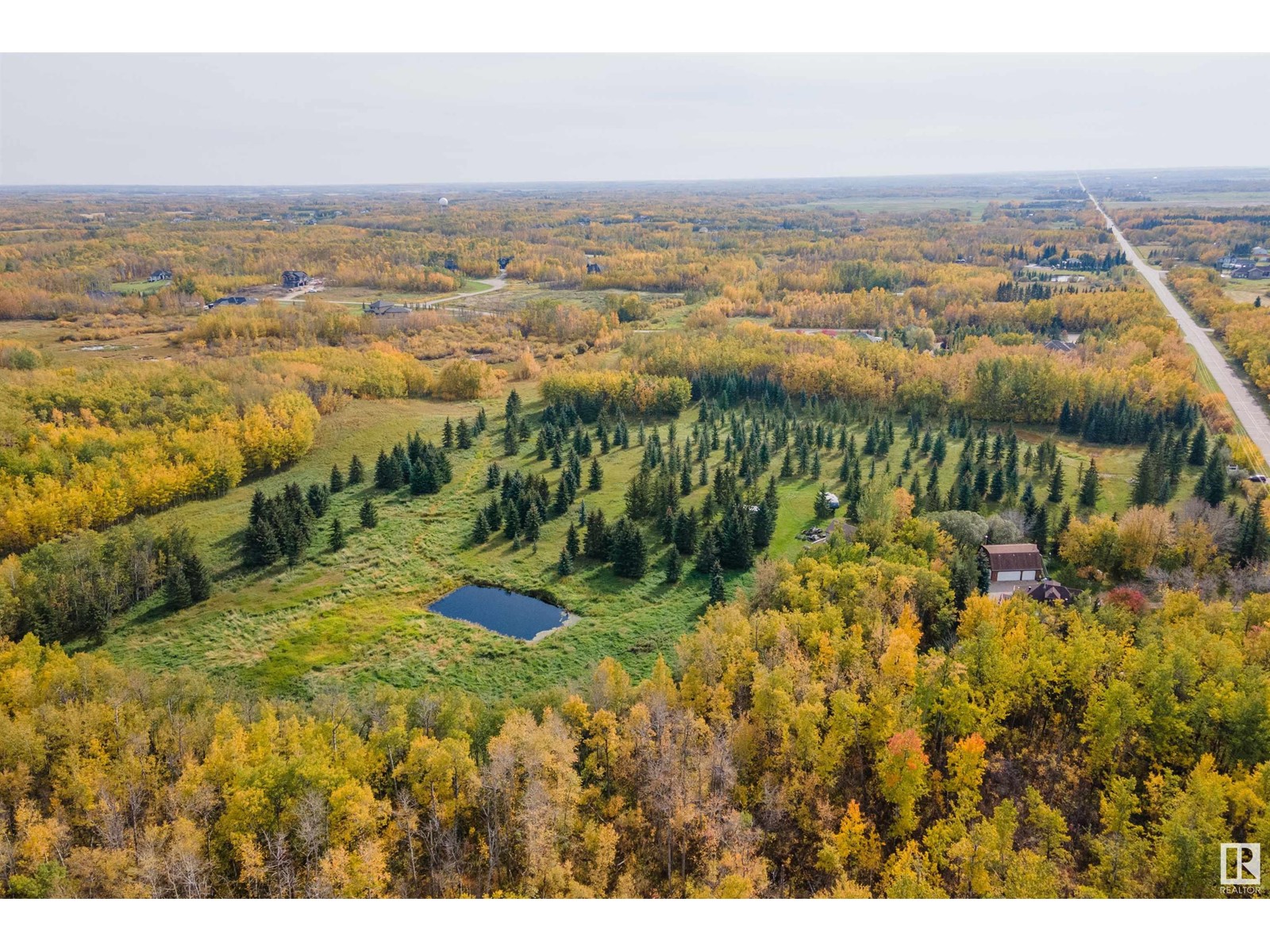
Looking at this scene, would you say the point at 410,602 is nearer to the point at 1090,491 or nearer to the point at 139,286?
the point at 1090,491

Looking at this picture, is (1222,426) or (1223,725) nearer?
(1223,725)

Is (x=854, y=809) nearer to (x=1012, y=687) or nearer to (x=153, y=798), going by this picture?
(x=1012, y=687)

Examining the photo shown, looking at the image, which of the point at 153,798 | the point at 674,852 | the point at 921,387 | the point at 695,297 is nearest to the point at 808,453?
the point at 921,387

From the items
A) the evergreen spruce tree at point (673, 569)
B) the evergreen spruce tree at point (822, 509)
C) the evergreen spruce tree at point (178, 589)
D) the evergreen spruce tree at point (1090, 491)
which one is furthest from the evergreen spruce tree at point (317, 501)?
the evergreen spruce tree at point (1090, 491)

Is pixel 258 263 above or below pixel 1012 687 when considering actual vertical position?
above

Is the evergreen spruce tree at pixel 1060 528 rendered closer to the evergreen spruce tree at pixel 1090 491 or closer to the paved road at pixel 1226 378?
the evergreen spruce tree at pixel 1090 491

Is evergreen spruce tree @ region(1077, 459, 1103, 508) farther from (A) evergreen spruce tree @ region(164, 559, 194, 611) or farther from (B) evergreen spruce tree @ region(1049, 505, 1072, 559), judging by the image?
(A) evergreen spruce tree @ region(164, 559, 194, 611)
